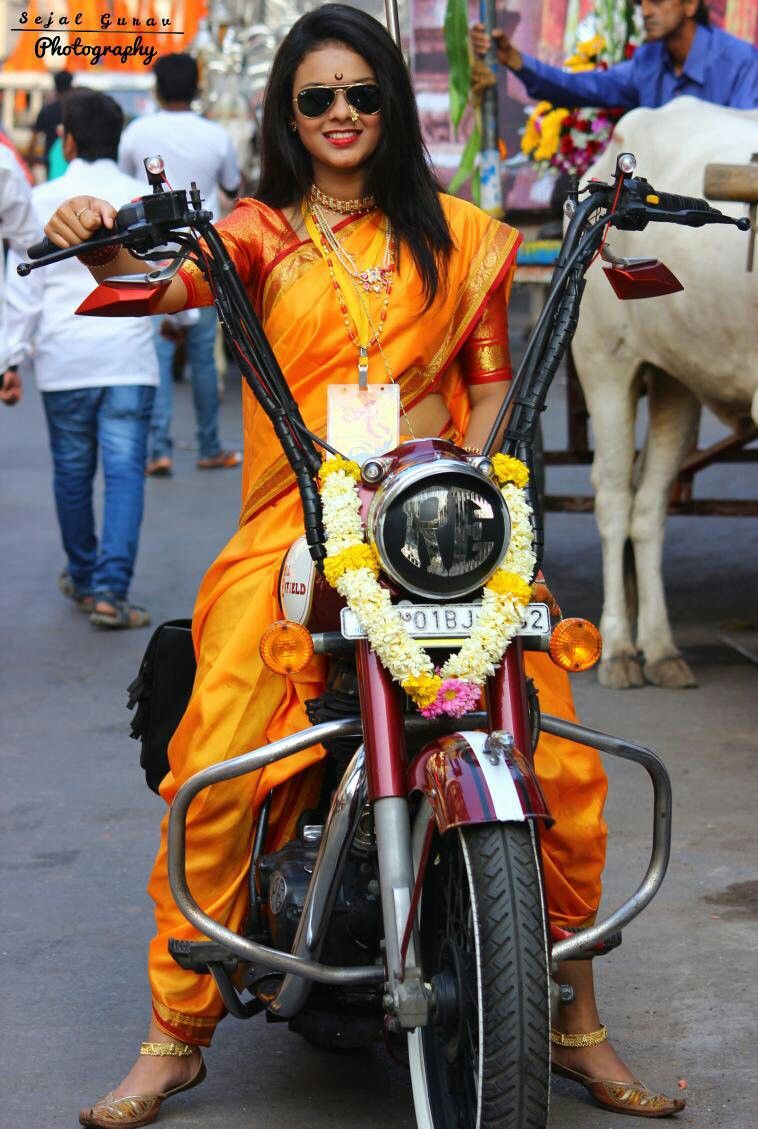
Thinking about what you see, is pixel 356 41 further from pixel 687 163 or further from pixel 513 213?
pixel 513 213

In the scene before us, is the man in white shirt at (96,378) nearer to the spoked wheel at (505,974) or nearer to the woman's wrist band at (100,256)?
the woman's wrist band at (100,256)

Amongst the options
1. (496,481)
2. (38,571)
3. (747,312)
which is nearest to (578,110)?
(747,312)

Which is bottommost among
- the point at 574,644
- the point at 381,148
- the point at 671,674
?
the point at 671,674

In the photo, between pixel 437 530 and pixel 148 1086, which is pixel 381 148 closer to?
pixel 437 530

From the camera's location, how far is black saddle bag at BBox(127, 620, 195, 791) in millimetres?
3521

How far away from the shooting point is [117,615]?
7.41 m

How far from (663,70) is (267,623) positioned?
14.6 ft

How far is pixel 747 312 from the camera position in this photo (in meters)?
5.83

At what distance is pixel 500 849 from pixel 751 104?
5.00 m

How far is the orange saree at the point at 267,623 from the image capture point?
3209 millimetres

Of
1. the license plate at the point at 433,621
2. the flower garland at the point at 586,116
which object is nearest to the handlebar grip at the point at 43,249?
the license plate at the point at 433,621

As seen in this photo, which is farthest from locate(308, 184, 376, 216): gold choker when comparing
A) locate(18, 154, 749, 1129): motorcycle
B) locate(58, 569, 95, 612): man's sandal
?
locate(58, 569, 95, 612): man's sandal

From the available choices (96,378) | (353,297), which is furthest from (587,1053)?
(96,378)

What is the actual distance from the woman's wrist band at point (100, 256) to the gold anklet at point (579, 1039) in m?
1.57
